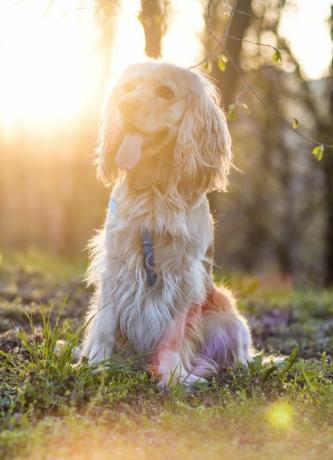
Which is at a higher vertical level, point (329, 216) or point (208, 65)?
point (208, 65)

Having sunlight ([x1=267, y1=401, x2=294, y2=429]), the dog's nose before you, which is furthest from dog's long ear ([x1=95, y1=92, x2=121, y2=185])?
sunlight ([x1=267, y1=401, x2=294, y2=429])

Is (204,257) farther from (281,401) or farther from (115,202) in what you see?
(281,401)

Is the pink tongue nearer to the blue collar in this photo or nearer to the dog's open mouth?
the dog's open mouth

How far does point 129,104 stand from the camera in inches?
162

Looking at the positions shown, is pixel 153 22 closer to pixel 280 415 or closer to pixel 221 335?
pixel 221 335

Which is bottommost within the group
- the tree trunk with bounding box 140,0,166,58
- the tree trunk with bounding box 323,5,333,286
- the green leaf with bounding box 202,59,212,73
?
the tree trunk with bounding box 323,5,333,286

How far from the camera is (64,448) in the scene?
2.92 m

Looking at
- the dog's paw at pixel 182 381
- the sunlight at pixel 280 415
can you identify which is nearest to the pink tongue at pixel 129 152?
the dog's paw at pixel 182 381

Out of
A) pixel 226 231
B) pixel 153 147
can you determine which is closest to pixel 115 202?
pixel 153 147

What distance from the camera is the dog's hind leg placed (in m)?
4.67

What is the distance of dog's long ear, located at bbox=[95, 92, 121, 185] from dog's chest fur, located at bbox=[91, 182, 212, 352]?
31cm

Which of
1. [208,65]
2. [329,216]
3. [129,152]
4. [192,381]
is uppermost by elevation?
[208,65]

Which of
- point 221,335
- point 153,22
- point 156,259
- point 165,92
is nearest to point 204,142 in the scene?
point 165,92

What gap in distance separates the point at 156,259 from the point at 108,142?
33.9 inches
